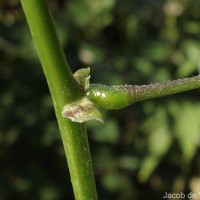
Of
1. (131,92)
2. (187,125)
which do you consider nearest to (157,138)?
(187,125)

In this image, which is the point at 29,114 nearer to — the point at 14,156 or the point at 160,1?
the point at 14,156

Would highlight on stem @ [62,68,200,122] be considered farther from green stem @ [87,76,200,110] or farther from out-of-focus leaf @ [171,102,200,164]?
out-of-focus leaf @ [171,102,200,164]

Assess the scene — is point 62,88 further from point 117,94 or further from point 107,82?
point 107,82

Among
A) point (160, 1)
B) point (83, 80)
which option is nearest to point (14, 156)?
point (160, 1)

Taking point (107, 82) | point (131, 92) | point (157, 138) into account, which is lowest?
point (157, 138)

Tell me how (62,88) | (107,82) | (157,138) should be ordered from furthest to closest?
(157,138) → (107,82) → (62,88)

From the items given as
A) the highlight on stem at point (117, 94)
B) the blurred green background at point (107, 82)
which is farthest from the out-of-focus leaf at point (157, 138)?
the highlight on stem at point (117, 94)

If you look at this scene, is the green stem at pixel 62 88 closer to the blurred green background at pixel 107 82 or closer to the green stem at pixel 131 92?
the green stem at pixel 131 92
